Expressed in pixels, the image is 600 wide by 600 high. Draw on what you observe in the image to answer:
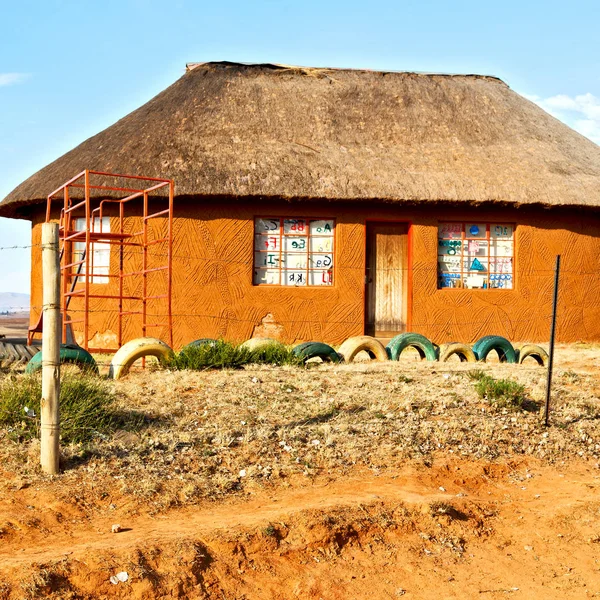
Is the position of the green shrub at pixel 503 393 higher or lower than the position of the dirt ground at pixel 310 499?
higher

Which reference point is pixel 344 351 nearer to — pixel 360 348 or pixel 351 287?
pixel 360 348

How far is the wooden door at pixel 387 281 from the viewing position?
1394 centimetres

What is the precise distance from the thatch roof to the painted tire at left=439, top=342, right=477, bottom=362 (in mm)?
3551

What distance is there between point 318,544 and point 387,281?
30.5 feet

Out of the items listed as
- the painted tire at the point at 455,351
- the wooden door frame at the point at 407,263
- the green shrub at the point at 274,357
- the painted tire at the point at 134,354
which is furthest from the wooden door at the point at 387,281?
the painted tire at the point at 134,354

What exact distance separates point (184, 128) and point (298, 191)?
8.02 feet

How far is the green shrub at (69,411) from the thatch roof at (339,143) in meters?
6.66

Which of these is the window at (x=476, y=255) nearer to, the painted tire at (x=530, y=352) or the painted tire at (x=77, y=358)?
the painted tire at (x=530, y=352)

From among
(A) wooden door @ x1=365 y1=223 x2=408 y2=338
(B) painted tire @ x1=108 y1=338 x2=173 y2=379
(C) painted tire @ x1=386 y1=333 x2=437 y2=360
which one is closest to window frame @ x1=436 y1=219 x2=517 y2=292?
(A) wooden door @ x1=365 y1=223 x2=408 y2=338

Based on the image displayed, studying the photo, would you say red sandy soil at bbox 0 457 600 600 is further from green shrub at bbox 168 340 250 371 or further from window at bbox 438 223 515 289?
window at bbox 438 223 515 289

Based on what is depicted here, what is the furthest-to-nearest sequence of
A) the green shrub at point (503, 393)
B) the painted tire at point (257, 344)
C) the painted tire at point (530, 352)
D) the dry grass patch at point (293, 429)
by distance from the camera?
the painted tire at point (530, 352) → the painted tire at point (257, 344) → the green shrub at point (503, 393) → the dry grass patch at point (293, 429)

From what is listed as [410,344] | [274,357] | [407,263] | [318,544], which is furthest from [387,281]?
[318,544]

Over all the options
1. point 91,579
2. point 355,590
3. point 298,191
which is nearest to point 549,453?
point 355,590

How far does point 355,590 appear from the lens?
464 cm
